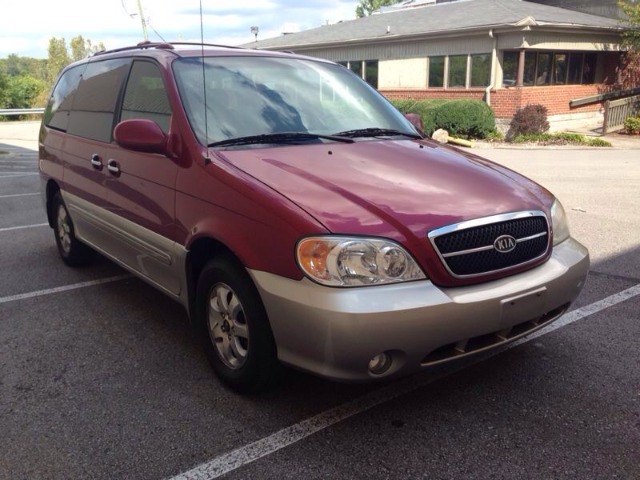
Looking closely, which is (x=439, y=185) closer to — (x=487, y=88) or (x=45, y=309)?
(x=45, y=309)

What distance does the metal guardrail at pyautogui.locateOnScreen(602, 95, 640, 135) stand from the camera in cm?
1798

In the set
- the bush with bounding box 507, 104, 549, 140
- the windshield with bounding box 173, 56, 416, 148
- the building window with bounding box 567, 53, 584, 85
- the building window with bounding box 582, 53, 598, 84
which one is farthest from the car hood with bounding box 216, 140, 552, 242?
the building window with bounding box 582, 53, 598, 84

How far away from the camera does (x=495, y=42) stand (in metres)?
19.2

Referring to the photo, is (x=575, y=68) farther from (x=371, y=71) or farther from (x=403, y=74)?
(x=371, y=71)

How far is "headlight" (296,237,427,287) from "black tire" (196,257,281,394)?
0.41 meters

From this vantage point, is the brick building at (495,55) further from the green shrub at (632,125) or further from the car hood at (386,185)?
the car hood at (386,185)

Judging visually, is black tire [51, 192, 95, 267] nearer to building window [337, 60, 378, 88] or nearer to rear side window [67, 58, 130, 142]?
rear side window [67, 58, 130, 142]

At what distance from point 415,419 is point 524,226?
1.11 metres

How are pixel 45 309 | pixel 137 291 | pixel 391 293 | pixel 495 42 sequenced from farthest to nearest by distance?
pixel 495 42 < pixel 137 291 < pixel 45 309 < pixel 391 293

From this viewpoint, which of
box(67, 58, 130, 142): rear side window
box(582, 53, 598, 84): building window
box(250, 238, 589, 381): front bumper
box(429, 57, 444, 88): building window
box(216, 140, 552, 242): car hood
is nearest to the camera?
box(250, 238, 589, 381): front bumper

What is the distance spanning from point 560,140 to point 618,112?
3.19 meters

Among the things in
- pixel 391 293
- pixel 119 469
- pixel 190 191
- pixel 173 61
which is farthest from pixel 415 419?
pixel 173 61

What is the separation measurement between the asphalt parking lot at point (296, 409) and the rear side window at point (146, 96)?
1.44 meters

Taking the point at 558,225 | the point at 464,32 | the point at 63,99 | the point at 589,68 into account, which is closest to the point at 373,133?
the point at 558,225
